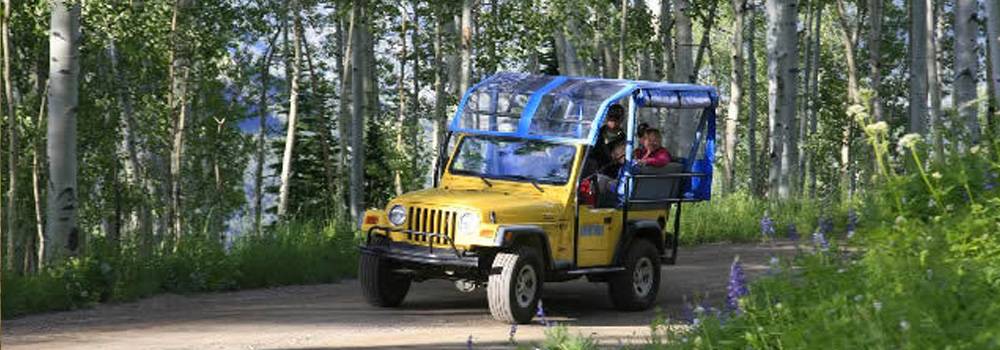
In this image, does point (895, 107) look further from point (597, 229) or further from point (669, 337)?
point (669, 337)

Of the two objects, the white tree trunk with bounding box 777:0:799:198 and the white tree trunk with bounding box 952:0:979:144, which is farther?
the white tree trunk with bounding box 777:0:799:198

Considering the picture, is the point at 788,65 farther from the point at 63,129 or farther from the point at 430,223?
the point at 430,223

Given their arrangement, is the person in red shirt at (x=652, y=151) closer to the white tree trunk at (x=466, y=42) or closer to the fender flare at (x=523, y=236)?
the fender flare at (x=523, y=236)

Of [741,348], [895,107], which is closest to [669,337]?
[741,348]

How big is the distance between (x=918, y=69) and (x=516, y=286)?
2050 cm

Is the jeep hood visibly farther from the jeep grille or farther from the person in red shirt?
the person in red shirt

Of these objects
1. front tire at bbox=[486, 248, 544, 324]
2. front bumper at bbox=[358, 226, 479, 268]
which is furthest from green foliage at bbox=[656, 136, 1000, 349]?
front bumper at bbox=[358, 226, 479, 268]

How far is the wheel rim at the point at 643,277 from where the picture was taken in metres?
14.5

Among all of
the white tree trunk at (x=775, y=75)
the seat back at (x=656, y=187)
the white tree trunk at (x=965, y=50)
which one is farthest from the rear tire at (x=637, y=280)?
the white tree trunk at (x=775, y=75)

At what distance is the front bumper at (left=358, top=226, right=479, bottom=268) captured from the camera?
12.8 meters

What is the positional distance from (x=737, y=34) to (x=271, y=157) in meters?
33.6

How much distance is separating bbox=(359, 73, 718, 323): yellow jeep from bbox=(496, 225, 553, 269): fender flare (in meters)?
0.01

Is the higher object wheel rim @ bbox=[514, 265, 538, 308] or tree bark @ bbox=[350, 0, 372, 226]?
tree bark @ bbox=[350, 0, 372, 226]

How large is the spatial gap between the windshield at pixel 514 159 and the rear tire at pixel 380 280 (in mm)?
1340
